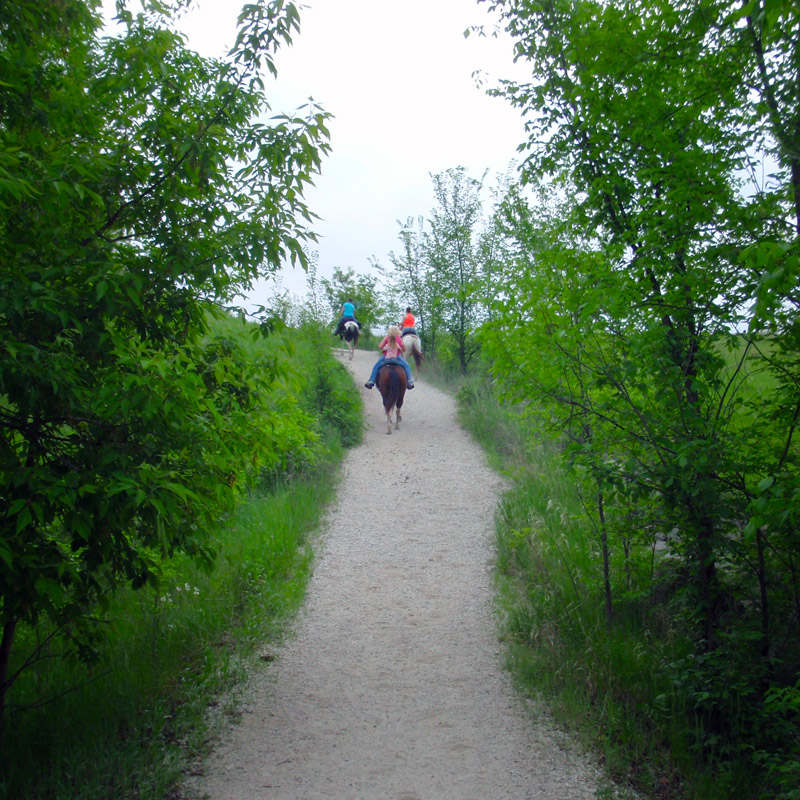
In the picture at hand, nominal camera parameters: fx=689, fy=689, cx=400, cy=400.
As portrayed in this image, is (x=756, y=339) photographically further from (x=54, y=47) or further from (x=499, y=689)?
(x=54, y=47)

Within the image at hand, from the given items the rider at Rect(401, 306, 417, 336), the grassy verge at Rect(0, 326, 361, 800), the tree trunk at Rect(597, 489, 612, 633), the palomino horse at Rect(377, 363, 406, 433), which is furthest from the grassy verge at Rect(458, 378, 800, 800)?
the rider at Rect(401, 306, 417, 336)

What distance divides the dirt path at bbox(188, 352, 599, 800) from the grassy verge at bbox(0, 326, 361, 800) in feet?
0.79

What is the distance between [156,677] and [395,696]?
174 cm

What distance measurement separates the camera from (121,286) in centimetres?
347

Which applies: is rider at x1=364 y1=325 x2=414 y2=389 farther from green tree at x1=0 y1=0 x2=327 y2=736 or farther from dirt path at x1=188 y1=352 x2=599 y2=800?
green tree at x1=0 y1=0 x2=327 y2=736

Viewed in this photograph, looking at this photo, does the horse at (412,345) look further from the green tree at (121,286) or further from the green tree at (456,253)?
the green tree at (121,286)

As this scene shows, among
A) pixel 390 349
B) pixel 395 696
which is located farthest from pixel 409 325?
pixel 395 696

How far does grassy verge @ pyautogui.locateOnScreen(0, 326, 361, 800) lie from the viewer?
3.99 meters

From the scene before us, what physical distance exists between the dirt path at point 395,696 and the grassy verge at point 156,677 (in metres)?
0.24

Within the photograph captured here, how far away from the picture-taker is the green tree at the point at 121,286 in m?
3.11

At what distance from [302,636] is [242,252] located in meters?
3.59

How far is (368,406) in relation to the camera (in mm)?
16703

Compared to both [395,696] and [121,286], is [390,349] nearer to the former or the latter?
[395,696]

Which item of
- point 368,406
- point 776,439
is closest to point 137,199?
point 776,439
